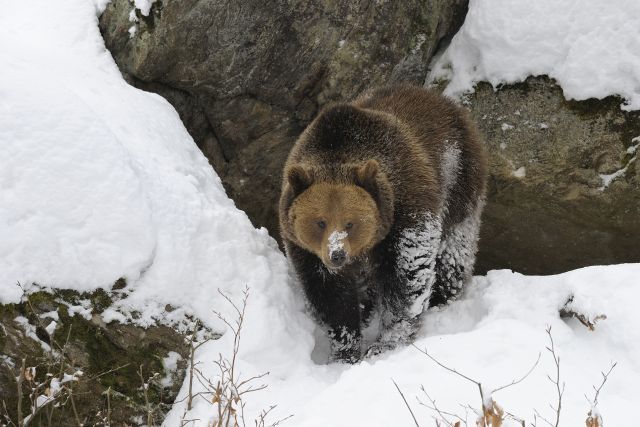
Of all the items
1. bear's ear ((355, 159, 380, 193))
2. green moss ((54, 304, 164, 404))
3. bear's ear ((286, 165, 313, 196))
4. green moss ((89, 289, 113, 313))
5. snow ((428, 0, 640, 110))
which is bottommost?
green moss ((54, 304, 164, 404))

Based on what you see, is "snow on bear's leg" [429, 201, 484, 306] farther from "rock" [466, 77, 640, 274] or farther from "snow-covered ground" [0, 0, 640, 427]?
"rock" [466, 77, 640, 274]

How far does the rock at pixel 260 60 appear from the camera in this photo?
22.9 ft

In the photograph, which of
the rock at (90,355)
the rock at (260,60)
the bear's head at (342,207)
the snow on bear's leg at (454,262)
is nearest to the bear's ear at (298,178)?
the bear's head at (342,207)

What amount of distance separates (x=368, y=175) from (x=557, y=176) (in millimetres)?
3156

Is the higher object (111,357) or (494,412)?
(494,412)

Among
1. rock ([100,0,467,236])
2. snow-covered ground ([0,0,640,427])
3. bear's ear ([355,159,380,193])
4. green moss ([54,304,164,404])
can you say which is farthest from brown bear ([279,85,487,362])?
green moss ([54,304,164,404])

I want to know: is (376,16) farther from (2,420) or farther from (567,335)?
(2,420)

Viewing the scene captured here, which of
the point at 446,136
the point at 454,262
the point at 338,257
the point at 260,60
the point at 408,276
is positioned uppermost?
the point at 446,136

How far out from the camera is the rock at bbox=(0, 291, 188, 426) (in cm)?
441

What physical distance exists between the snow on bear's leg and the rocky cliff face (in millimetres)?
1517

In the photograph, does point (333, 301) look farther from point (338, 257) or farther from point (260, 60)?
point (260, 60)

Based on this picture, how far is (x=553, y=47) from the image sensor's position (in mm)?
7312

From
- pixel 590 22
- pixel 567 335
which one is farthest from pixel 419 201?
pixel 590 22

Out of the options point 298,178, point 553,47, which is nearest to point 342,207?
point 298,178
